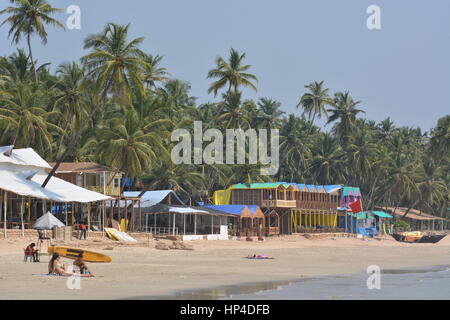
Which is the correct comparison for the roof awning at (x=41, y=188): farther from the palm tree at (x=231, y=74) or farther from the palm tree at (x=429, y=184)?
the palm tree at (x=429, y=184)

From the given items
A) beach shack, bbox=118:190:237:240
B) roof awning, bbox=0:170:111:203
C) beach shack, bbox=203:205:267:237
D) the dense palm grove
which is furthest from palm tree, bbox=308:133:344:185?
roof awning, bbox=0:170:111:203

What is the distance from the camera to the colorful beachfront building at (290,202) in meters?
62.0

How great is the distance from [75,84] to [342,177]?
4278cm

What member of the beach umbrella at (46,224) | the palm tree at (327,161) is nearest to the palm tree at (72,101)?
the beach umbrella at (46,224)

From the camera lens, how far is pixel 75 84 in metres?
55.0

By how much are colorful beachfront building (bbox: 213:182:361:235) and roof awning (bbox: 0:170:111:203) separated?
20.8 meters

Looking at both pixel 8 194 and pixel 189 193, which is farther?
pixel 189 193

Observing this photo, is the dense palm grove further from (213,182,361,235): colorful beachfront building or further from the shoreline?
the shoreline

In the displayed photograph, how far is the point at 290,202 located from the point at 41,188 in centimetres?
2759

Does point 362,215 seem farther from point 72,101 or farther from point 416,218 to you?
point 72,101

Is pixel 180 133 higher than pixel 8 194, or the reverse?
pixel 180 133

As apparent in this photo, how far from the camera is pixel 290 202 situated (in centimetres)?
6306
